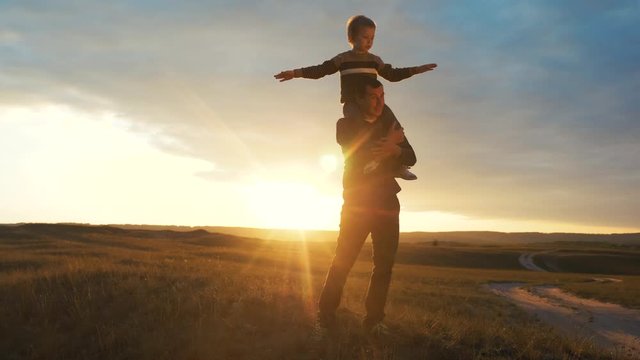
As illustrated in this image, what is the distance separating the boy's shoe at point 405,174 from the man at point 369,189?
7 centimetres

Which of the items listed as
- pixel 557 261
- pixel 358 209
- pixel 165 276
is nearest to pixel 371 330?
pixel 358 209

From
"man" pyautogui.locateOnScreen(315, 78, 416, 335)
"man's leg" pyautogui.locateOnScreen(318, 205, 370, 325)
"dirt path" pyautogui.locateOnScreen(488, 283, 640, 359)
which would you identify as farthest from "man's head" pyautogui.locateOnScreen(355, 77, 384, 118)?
"dirt path" pyautogui.locateOnScreen(488, 283, 640, 359)

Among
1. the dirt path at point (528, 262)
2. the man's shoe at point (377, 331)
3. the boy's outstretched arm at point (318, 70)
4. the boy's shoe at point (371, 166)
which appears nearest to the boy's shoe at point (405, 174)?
the boy's shoe at point (371, 166)

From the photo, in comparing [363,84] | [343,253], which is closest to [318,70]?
[363,84]

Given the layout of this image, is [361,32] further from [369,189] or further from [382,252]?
[382,252]

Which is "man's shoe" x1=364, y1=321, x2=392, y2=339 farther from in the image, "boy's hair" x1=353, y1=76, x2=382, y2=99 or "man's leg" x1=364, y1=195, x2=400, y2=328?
"boy's hair" x1=353, y1=76, x2=382, y2=99

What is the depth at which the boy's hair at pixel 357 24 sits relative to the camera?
6.13 metres

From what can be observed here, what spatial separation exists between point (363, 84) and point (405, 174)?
1.12m

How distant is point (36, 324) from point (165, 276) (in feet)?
9.81

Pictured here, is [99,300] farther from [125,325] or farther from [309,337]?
[309,337]

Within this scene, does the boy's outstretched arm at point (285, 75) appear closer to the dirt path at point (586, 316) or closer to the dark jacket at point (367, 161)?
the dark jacket at point (367, 161)

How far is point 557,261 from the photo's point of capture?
283 feet

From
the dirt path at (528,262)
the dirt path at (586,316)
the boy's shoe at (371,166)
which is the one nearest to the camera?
the boy's shoe at (371,166)

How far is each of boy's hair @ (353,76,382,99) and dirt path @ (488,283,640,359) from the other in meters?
12.3
